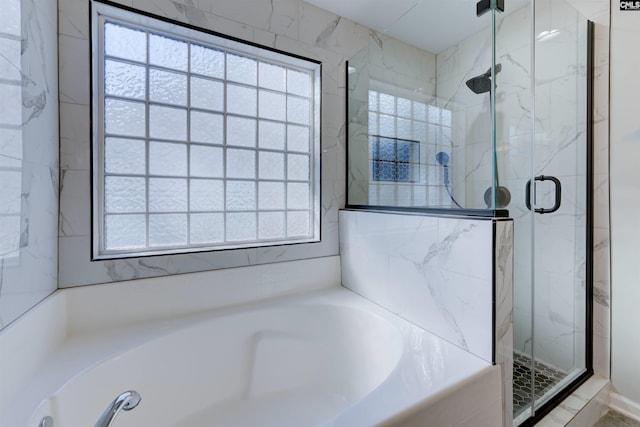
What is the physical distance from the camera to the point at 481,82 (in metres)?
1.61

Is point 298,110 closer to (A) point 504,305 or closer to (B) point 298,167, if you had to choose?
(B) point 298,167

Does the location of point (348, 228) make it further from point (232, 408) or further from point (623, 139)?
point (623, 139)

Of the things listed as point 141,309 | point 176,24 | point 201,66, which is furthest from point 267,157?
point 141,309

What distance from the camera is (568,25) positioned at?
161 cm

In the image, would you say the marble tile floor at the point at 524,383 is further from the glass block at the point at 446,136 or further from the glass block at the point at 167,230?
the glass block at the point at 167,230

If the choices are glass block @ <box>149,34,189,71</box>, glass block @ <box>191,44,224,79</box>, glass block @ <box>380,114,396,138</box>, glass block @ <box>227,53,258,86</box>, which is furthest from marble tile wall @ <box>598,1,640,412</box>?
glass block @ <box>149,34,189,71</box>

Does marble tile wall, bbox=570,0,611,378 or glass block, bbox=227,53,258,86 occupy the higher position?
glass block, bbox=227,53,258,86

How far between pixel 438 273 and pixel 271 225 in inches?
42.1

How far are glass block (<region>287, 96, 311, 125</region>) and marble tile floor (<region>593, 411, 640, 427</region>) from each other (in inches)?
94.0

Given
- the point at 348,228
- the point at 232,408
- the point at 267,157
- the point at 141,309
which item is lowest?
the point at 232,408

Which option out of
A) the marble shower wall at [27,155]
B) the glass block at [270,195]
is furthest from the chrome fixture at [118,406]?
the glass block at [270,195]

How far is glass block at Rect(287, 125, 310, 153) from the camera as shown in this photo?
1.87 metres

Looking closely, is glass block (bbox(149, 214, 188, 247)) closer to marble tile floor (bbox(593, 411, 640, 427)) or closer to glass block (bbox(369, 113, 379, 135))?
glass block (bbox(369, 113, 379, 135))

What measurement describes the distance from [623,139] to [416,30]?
1.40 m
